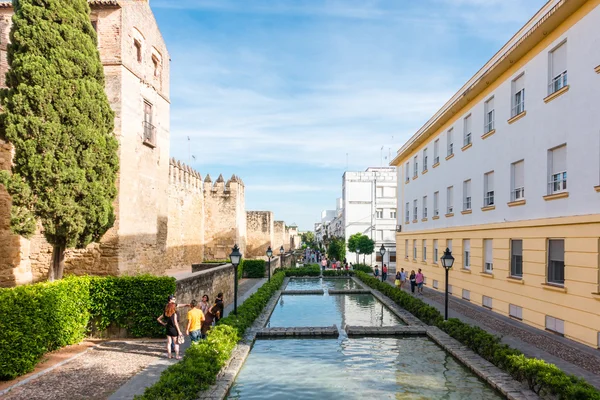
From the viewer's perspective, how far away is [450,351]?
464 inches

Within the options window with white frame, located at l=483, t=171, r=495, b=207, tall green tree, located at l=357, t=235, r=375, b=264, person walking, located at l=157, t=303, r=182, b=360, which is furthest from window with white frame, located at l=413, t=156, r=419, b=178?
person walking, located at l=157, t=303, r=182, b=360

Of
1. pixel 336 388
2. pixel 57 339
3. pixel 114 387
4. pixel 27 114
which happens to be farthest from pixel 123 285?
pixel 336 388

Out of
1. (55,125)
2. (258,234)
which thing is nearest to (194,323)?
(55,125)

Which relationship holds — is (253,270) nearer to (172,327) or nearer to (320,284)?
(320,284)

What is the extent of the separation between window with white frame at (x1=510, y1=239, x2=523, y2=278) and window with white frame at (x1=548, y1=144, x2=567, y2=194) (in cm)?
284

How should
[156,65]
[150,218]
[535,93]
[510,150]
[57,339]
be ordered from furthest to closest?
[156,65] → [150,218] → [510,150] → [535,93] → [57,339]

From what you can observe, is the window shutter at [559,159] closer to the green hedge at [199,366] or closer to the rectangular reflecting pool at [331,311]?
the rectangular reflecting pool at [331,311]

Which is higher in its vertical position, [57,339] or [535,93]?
[535,93]

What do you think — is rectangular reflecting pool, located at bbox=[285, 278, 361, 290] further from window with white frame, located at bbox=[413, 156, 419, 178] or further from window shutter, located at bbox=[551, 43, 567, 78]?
window shutter, located at bbox=[551, 43, 567, 78]

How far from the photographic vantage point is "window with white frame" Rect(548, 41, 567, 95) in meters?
13.4

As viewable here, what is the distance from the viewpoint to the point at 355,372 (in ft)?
34.0

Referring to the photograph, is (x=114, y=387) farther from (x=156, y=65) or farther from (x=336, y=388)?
(x=156, y=65)

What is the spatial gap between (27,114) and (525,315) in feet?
56.3

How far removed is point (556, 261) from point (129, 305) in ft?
43.9
